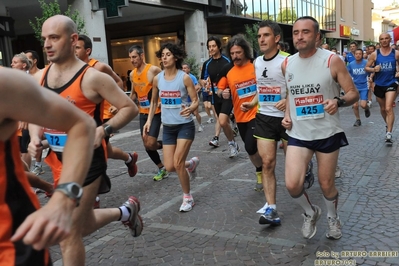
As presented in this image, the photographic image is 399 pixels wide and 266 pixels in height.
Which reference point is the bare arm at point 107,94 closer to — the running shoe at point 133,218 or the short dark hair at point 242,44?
the running shoe at point 133,218

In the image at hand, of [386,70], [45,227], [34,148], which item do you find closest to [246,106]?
[34,148]

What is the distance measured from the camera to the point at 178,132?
5.09 meters

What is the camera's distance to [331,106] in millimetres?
3494

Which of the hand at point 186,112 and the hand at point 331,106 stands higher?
the hand at point 331,106

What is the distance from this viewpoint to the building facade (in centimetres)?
1496

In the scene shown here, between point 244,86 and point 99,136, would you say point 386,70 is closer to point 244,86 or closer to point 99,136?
point 244,86

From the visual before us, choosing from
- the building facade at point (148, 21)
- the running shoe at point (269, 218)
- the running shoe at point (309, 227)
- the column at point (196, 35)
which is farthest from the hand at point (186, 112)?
the column at point (196, 35)

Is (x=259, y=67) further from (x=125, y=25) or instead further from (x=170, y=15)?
(x=125, y=25)

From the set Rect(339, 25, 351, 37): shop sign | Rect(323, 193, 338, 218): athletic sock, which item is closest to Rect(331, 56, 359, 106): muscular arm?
Rect(323, 193, 338, 218): athletic sock

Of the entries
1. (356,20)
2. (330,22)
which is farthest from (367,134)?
(356,20)

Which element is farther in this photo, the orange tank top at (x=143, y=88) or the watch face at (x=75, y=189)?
the orange tank top at (x=143, y=88)

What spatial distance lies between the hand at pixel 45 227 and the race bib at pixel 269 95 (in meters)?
3.48

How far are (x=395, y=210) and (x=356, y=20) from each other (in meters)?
54.5

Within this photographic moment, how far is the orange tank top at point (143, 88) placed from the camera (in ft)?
21.6
